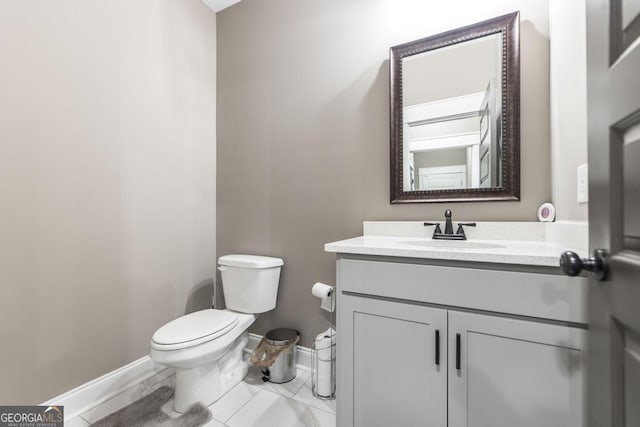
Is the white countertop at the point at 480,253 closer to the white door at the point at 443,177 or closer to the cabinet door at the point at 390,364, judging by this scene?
the cabinet door at the point at 390,364

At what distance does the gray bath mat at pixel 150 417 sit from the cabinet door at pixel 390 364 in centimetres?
76

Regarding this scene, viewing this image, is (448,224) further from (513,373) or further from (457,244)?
(513,373)

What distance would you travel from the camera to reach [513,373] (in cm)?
81

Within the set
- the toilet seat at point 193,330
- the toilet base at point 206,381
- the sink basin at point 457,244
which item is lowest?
the toilet base at point 206,381

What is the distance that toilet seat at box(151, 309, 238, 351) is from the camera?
49.4 inches

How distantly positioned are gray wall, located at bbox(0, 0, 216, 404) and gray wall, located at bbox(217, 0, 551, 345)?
308 millimetres

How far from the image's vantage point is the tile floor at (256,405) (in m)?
1.31

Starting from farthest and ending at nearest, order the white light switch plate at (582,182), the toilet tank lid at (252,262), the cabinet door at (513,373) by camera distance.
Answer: the toilet tank lid at (252,262), the white light switch plate at (582,182), the cabinet door at (513,373)

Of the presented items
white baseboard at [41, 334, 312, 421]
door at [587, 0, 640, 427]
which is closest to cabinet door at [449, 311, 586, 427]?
door at [587, 0, 640, 427]

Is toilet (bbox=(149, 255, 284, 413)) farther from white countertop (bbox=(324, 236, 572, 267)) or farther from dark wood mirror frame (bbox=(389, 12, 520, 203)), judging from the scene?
dark wood mirror frame (bbox=(389, 12, 520, 203))

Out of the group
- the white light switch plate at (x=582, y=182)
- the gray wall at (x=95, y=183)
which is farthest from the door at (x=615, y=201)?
the gray wall at (x=95, y=183)

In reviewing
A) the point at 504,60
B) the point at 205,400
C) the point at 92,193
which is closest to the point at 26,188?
→ the point at 92,193

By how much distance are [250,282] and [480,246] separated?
1311 millimetres

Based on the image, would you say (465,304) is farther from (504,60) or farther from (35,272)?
(35,272)
